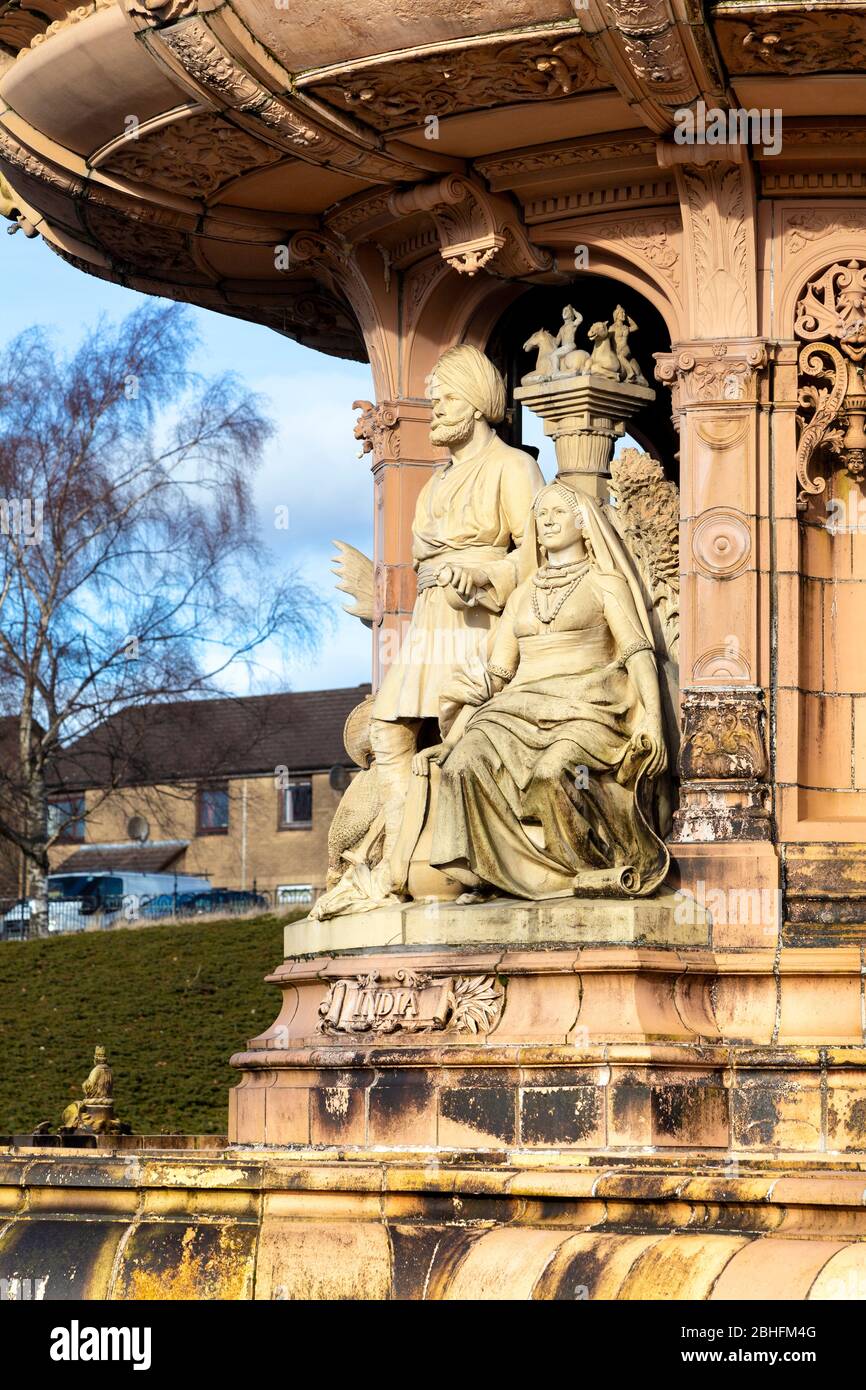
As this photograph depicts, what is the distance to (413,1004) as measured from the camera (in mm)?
12766

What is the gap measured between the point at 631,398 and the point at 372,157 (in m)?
2.01

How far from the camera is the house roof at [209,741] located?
4316 centimetres

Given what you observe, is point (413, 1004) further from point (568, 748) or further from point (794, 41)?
point (794, 41)

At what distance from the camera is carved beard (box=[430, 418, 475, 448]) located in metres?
14.3

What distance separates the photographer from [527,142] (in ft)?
44.9

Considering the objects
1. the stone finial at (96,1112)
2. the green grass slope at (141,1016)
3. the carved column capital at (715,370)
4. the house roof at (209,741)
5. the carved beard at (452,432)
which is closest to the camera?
the carved column capital at (715,370)

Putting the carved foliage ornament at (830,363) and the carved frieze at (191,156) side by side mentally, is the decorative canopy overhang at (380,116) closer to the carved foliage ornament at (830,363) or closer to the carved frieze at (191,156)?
the carved frieze at (191,156)

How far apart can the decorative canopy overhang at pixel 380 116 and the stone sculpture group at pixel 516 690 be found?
0.93m

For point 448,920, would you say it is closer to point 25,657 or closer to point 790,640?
point 790,640

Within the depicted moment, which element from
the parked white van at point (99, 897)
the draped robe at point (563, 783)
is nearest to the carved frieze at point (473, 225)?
the draped robe at point (563, 783)

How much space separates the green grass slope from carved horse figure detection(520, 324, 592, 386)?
1450cm

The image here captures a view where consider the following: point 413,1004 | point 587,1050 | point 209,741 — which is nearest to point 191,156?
point 413,1004

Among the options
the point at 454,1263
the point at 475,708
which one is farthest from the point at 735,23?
the point at 454,1263

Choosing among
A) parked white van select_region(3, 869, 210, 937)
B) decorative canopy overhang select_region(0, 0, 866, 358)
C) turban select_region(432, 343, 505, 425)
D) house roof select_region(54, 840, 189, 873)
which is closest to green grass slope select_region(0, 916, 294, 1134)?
parked white van select_region(3, 869, 210, 937)
